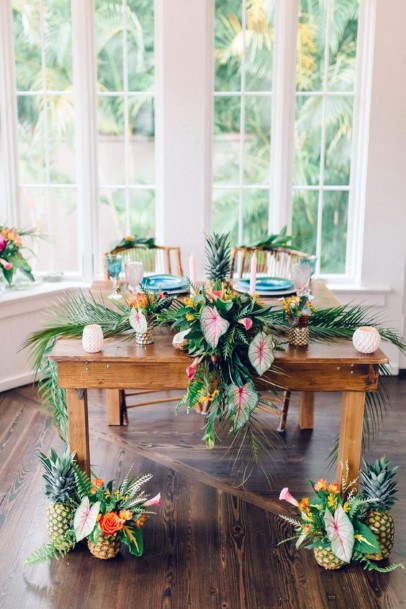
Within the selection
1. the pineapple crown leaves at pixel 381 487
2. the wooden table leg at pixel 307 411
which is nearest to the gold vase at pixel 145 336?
the pineapple crown leaves at pixel 381 487

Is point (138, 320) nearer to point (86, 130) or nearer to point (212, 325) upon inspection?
point (212, 325)

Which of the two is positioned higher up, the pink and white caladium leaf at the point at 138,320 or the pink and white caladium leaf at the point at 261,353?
the pink and white caladium leaf at the point at 138,320

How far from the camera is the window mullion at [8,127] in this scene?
15.7 ft

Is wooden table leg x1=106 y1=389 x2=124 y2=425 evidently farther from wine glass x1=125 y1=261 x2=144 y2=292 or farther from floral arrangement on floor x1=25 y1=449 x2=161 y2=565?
floral arrangement on floor x1=25 y1=449 x2=161 y2=565

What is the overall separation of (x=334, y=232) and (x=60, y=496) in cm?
294

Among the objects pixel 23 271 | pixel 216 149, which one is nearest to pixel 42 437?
pixel 23 271

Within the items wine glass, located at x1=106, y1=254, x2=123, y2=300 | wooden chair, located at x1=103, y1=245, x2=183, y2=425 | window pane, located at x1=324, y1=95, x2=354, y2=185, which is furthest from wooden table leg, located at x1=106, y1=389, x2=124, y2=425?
window pane, located at x1=324, y1=95, x2=354, y2=185

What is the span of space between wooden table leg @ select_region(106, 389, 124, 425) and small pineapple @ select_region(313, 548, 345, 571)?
1.61 meters

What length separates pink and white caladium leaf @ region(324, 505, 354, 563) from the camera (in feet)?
8.89

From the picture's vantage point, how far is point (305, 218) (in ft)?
16.7

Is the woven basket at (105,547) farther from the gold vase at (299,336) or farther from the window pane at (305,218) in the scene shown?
the window pane at (305,218)

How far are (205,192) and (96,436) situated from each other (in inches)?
71.7

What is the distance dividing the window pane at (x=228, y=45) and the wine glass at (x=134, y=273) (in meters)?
1.94

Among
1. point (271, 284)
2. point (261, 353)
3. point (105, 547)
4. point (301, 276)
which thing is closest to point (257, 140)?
point (271, 284)
